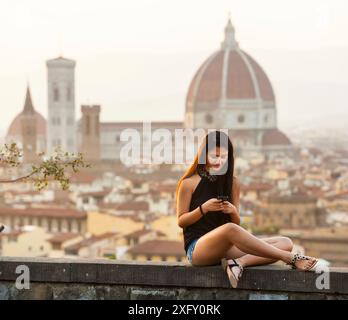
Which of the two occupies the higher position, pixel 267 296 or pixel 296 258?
pixel 296 258

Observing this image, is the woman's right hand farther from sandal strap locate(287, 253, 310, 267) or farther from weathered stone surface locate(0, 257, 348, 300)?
sandal strap locate(287, 253, 310, 267)

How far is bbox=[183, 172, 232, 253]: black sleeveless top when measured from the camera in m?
3.63

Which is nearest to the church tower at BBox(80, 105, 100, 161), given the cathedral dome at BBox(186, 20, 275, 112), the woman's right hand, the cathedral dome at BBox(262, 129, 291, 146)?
the cathedral dome at BBox(186, 20, 275, 112)

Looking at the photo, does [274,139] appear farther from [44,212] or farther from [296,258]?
[296,258]

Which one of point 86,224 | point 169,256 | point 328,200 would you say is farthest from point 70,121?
point 169,256

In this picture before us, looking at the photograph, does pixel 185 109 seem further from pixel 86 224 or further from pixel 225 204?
pixel 225 204

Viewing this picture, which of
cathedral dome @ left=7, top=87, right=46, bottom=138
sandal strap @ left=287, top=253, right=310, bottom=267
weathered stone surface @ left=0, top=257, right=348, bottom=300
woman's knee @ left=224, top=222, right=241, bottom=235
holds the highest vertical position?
cathedral dome @ left=7, top=87, right=46, bottom=138

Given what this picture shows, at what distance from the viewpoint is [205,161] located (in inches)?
145

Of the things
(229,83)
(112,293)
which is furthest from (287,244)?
(229,83)

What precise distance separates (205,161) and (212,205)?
0.18 m

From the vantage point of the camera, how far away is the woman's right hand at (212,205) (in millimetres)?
3566

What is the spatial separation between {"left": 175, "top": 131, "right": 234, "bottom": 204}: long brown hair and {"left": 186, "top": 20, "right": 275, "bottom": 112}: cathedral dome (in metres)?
79.0
